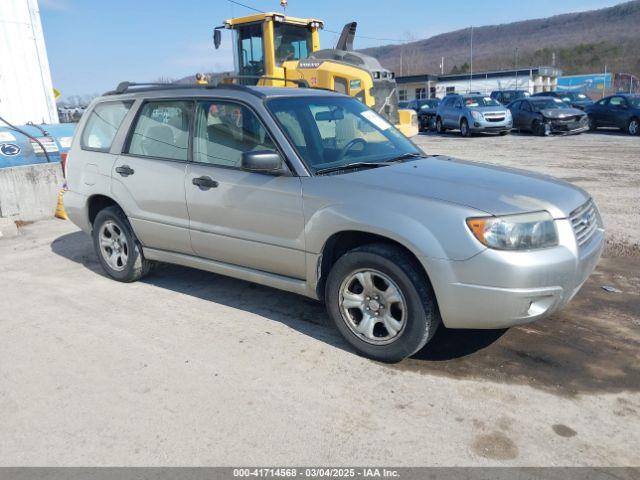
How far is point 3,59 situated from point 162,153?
29.2 ft

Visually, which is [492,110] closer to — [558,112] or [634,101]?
[558,112]

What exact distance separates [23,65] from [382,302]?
449 inches

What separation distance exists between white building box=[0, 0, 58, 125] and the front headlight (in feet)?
37.6

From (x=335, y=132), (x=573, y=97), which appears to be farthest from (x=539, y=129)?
(x=335, y=132)

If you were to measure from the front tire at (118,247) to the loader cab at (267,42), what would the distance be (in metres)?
7.07

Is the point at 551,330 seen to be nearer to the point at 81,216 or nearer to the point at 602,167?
the point at 81,216

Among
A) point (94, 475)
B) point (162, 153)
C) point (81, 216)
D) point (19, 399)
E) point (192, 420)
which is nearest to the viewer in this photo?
point (94, 475)

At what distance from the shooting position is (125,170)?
203 inches

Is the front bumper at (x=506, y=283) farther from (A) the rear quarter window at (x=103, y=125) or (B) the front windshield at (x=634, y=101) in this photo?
(B) the front windshield at (x=634, y=101)

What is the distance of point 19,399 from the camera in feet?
11.4

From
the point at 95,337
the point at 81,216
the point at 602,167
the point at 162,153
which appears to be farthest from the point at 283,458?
the point at 602,167

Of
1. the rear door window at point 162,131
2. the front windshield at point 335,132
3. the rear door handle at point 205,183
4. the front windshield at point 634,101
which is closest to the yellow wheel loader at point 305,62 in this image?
the rear door window at point 162,131

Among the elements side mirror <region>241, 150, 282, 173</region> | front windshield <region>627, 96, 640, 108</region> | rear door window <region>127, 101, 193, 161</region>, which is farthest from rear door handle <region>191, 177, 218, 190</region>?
front windshield <region>627, 96, 640, 108</region>

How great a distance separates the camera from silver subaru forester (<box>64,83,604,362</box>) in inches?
132
